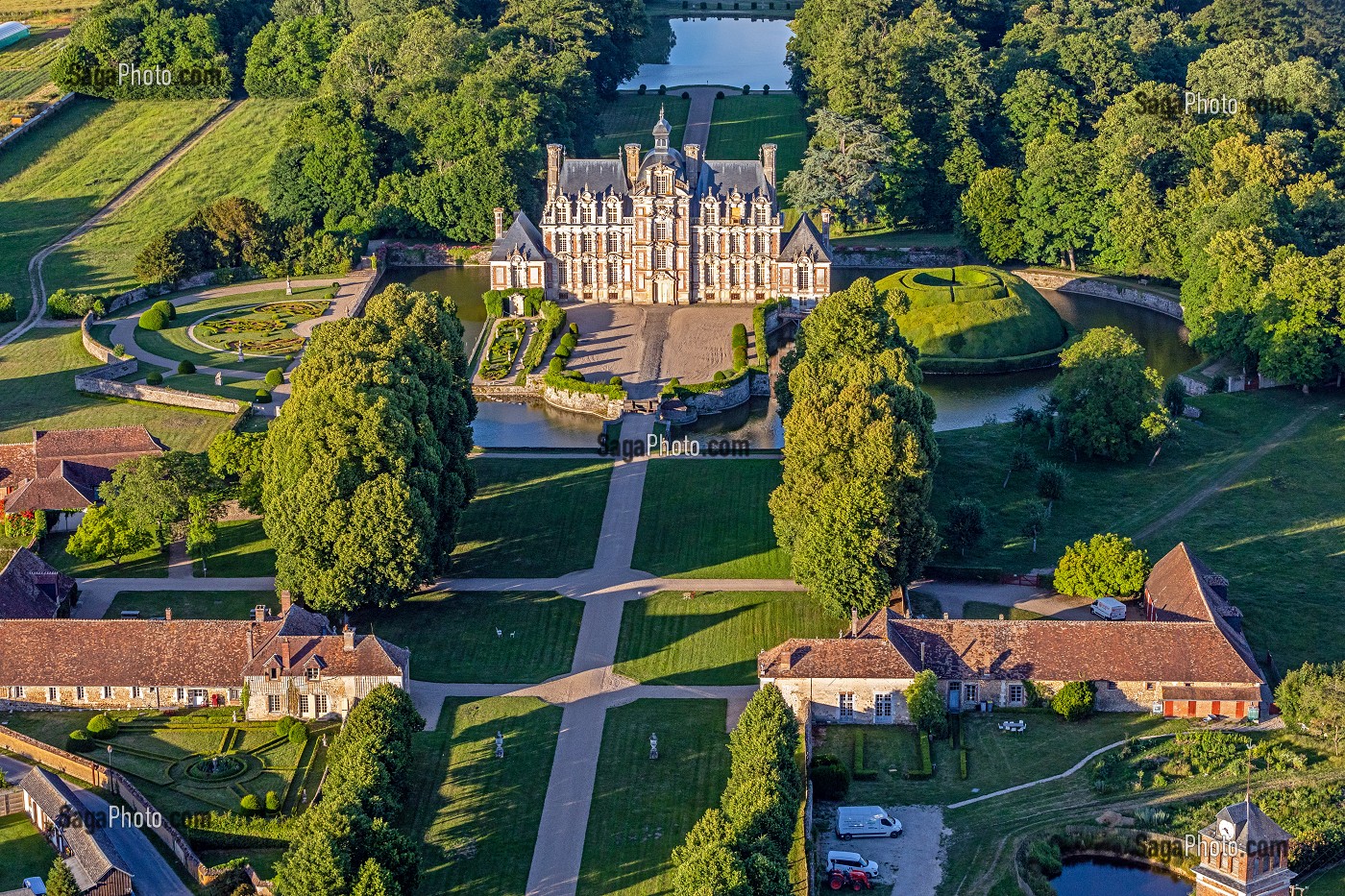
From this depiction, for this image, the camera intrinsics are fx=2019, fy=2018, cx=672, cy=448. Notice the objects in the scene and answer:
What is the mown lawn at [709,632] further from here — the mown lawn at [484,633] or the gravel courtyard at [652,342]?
the gravel courtyard at [652,342]

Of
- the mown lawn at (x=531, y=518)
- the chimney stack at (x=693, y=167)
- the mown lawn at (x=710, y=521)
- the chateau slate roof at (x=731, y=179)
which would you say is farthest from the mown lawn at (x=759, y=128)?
the mown lawn at (x=531, y=518)

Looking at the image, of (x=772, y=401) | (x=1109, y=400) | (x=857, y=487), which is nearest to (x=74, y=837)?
(x=857, y=487)

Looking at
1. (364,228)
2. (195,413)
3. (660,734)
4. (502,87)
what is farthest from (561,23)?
(660,734)

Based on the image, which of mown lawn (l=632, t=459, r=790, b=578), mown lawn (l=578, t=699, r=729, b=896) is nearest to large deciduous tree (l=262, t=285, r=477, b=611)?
mown lawn (l=632, t=459, r=790, b=578)

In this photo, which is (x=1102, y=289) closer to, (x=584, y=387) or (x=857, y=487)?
(x=584, y=387)

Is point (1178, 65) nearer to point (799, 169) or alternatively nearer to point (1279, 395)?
point (799, 169)

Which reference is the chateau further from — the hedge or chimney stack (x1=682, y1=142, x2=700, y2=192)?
the hedge

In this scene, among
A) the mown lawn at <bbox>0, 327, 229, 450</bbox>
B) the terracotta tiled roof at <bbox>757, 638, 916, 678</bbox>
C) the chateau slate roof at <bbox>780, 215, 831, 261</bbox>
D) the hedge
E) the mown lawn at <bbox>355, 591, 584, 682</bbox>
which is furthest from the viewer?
the chateau slate roof at <bbox>780, 215, 831, 261</bbox>
